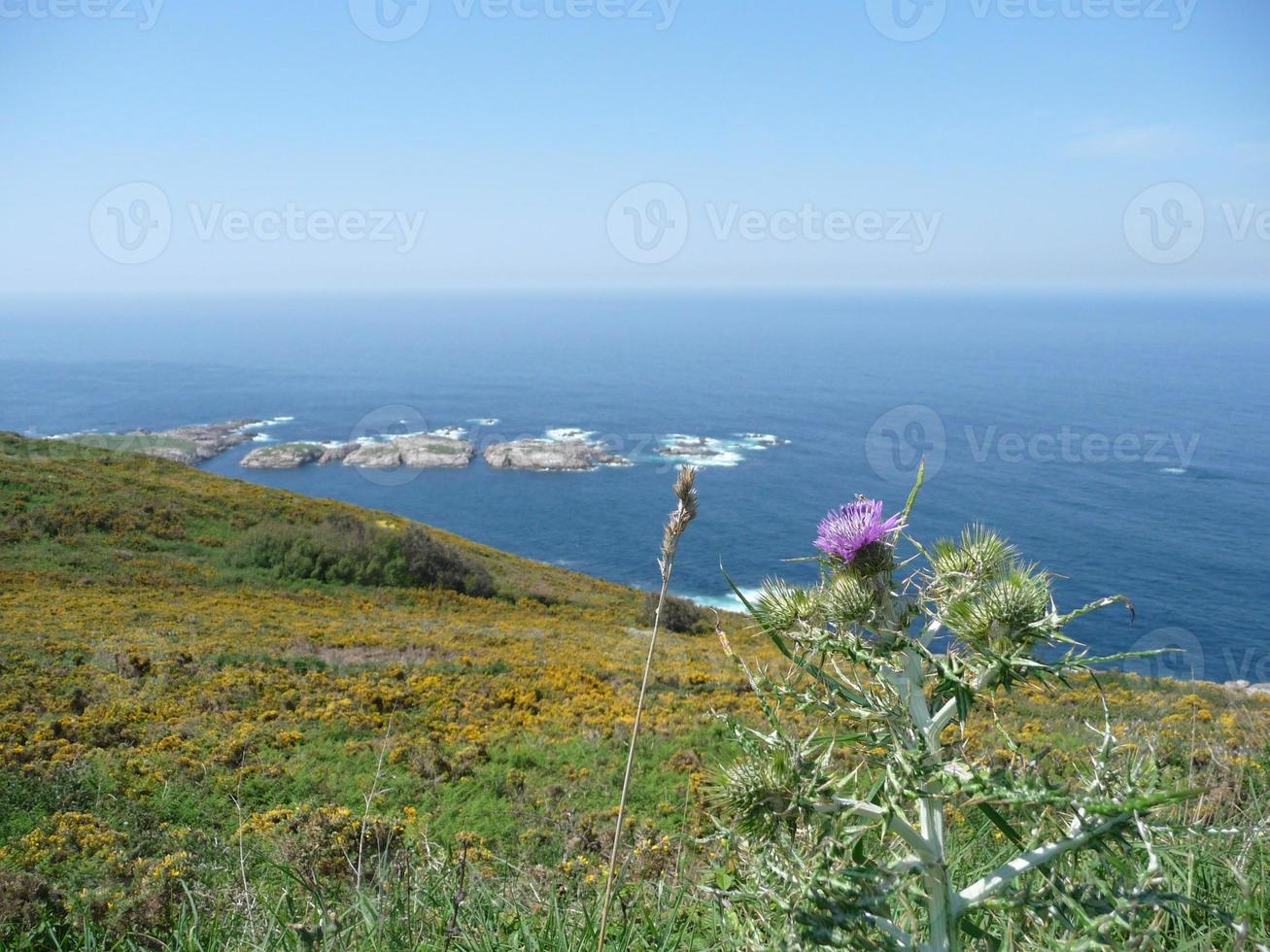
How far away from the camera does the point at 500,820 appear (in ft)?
25.7

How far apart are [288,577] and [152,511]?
621 cm

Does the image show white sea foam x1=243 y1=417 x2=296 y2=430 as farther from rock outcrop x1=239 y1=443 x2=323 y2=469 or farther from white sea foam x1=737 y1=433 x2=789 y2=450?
white sea foam x1=737 y1=433 x2=789 y2=450

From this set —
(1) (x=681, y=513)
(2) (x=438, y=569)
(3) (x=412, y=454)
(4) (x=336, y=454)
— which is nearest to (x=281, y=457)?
(4) (x=336, y=454)

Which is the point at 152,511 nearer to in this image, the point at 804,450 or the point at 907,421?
the point at 804,450

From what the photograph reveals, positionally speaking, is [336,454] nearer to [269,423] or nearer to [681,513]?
[269,423]

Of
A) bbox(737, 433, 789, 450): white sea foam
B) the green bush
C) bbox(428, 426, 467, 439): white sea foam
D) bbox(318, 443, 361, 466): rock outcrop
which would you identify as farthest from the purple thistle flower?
bbox(428, 426, 467, 439): white sea foam

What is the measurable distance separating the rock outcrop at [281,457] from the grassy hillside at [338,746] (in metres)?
52.7

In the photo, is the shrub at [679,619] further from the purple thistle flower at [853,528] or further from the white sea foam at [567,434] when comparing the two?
the white sea foam at [567,434]

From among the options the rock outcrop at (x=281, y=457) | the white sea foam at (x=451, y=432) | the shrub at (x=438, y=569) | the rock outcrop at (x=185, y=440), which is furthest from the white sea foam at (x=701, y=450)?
the shrub at (x=438, y=569)

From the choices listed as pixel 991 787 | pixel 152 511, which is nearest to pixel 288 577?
pixel 152 511

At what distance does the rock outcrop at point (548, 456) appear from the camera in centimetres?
7750

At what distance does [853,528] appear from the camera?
2133mm

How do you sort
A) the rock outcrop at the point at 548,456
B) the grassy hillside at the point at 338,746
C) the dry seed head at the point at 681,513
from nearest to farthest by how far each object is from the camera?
the dry seed head at the point at 681,513
the grassy hillside at the point at 338,746
the rock outcrop at the point at 548,456

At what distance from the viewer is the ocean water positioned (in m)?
49.7
